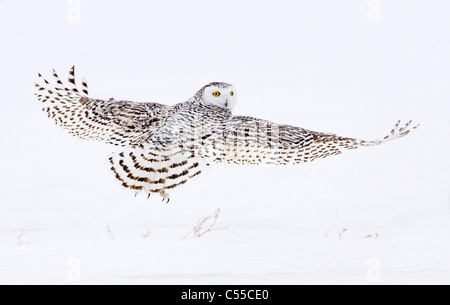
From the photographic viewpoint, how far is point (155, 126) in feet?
14.5

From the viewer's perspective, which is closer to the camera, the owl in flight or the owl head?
the owl in flight

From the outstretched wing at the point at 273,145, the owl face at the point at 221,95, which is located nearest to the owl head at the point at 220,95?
the owl face at the point at 221,95

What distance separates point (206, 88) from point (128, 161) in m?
1.02

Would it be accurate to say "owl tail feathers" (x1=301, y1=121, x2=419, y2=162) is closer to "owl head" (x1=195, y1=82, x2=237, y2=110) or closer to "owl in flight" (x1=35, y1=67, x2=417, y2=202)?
"owl in flight" (x1=35, y1=67, x2=417, y2=202)

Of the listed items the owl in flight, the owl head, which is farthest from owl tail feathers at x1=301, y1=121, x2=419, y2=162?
the owl head

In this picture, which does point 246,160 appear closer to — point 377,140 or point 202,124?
point 202,124

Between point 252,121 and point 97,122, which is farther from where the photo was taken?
point 97,122

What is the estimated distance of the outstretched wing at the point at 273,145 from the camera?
4055mm

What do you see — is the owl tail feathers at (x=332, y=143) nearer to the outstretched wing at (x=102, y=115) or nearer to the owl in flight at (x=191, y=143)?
the owl in flight at (x=191, y=143)

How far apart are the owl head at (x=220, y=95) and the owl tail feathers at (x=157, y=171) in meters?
0.75

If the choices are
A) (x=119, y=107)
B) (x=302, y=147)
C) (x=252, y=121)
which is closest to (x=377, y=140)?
(x=302, y=147)

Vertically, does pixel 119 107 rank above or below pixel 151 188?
above

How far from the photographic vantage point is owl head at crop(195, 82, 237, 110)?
4719 mm

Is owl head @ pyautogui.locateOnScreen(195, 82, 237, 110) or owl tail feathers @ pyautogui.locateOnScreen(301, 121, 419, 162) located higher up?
owl head @ pyautogui.locateOnScreen(195, 82, 237, 110)
